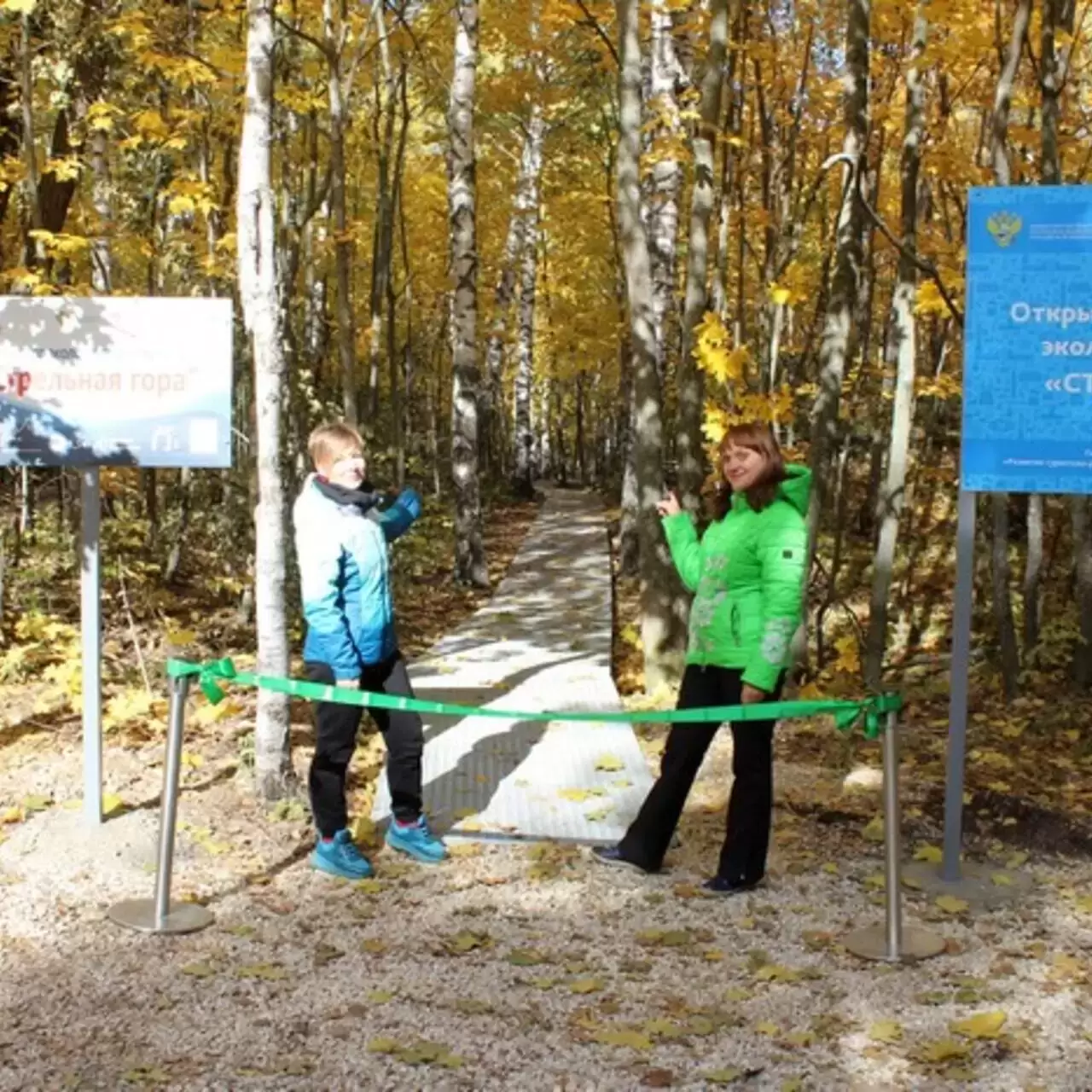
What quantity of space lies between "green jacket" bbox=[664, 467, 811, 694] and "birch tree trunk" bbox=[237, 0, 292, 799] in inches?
77.5

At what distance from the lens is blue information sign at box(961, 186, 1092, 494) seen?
5.23 metres

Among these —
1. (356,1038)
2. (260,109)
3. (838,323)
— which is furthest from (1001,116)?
(356,1038)

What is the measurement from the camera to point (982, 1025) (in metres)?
3.81

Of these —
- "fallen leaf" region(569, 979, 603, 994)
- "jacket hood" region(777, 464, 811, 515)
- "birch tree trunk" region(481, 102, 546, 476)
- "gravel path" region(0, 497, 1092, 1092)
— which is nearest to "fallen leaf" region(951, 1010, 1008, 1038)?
"gravel path" region(0, 497, 1092, 1092)

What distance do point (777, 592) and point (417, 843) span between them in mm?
1946

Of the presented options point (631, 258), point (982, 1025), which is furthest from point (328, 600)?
point (631, 258)

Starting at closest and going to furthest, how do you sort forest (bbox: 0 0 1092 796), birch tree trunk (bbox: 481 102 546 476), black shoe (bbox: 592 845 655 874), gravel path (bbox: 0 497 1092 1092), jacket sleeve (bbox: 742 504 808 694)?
gravel path (bbox: 0 497 1092 1092) < jacket sleeve (bbox: 742 504 808 694) < black shoe (bbox: 592 845 655 874) < forest (bbox: 0 0 1092 796) < birch tree trunk (bbox: 481 102 546 476)

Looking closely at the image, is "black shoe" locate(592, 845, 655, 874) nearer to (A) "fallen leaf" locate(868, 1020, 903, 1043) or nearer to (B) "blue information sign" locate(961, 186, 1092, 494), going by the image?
(A) "fallen leaf" locate(868, 1020, 903, 1043)

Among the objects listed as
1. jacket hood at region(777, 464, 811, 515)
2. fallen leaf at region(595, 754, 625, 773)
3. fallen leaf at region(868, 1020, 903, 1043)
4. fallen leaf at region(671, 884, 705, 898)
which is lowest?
fallen leaf at region(671, 884, 705, 898)

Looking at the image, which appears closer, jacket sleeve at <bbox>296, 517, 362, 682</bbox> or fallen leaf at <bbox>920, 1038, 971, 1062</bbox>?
fallen leaf at <bbox>920, 1038, 971, 1062</bbox>

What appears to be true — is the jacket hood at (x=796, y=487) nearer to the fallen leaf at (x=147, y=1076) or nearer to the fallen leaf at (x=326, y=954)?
the fallen leaf at (x=326, y=954)

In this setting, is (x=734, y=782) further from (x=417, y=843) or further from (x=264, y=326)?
(x=264, y=326)

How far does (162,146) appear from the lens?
11.6 m

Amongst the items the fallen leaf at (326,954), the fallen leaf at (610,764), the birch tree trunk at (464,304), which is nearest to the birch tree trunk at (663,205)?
the birch tree trunk at (464,304)
